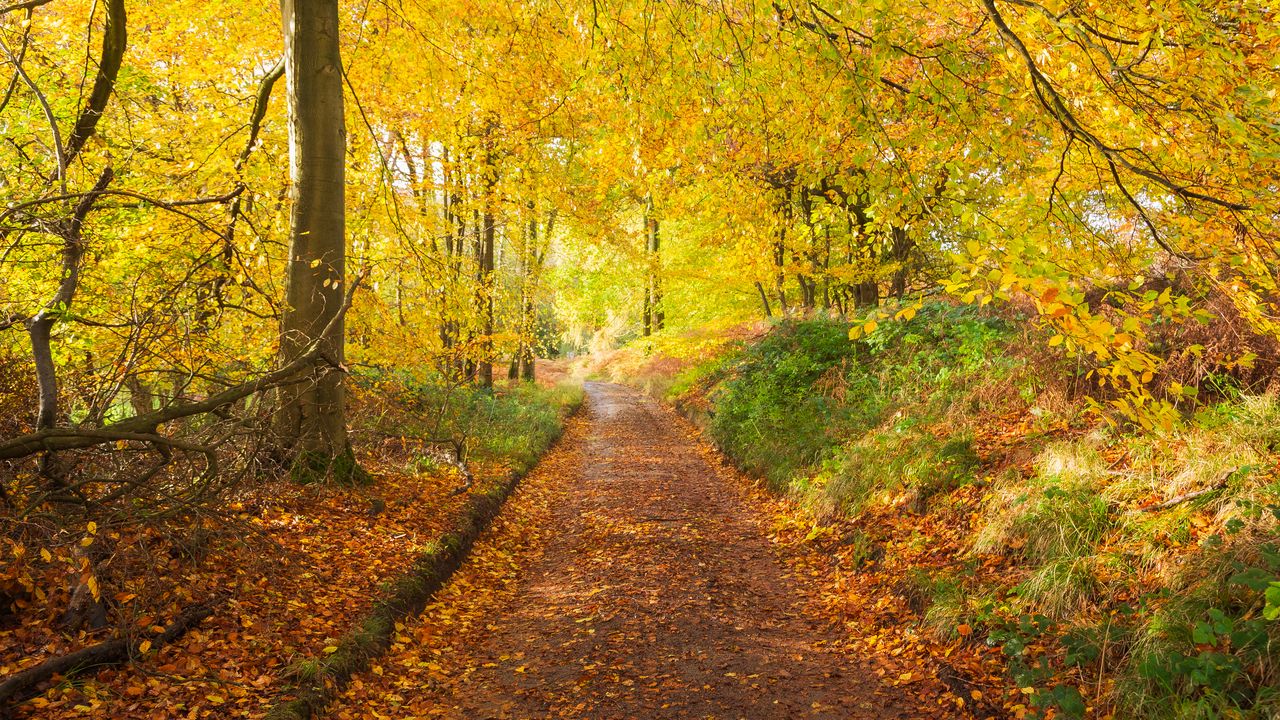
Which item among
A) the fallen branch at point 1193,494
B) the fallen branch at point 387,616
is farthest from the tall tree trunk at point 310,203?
the fallen branch at point 1193,494

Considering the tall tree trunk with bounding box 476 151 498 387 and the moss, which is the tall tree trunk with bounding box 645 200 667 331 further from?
the moss

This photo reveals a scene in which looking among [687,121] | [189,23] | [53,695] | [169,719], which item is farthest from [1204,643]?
[189,23]

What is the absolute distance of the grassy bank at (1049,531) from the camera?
10.6 feet

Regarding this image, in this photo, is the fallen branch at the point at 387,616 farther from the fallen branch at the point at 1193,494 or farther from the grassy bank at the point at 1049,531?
the fallen branch at the point at 1193,494

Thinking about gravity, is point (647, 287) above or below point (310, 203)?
above

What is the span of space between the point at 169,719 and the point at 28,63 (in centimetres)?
773

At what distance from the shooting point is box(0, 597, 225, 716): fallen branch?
9.79ft

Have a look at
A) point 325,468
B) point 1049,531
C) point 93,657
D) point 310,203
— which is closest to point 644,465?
point 325,468

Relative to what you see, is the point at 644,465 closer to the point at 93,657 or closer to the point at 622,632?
the point at 622,632

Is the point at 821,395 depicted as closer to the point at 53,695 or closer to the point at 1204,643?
the point at 1204,643

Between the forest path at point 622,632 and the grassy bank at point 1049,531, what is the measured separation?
0.70m

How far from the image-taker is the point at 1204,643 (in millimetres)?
3188

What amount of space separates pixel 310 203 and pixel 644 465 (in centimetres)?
703

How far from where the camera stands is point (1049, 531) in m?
4.69
